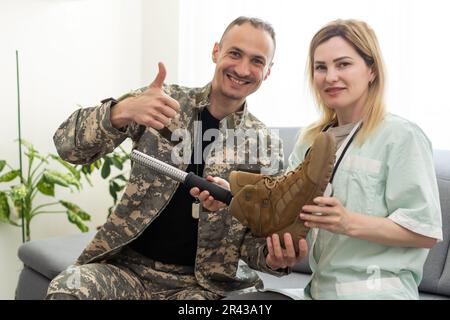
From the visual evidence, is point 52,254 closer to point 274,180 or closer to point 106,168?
point 106,168

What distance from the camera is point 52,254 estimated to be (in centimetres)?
204

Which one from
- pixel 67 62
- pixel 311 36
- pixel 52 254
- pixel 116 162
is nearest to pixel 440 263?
pixel 311 36

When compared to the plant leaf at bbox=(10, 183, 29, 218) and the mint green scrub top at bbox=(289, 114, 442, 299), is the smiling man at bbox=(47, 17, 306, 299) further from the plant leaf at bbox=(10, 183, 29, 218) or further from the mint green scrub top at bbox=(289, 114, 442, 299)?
the plant leaf at bbox=(10, 183, 29, 218)

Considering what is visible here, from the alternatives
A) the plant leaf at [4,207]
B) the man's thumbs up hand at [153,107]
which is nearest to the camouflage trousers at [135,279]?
the man's thumbs up hand at [153,107]

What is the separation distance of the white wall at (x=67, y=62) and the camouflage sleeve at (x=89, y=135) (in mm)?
1480

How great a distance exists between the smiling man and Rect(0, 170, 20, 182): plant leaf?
49.7 inches

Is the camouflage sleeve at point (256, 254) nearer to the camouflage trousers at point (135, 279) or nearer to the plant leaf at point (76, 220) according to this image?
the camouflage trousers at point (135, 279)

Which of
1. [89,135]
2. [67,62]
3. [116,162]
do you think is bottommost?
[116,162]

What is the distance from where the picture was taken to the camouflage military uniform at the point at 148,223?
1311 mm

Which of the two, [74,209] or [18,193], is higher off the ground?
[18,193]

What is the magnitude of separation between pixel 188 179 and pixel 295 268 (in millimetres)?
968

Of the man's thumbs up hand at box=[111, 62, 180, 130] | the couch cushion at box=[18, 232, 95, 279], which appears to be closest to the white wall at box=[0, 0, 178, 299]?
the couch cushion at box=[18, 232, 95, 279]

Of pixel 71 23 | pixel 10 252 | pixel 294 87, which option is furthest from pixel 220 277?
pixel 71 23

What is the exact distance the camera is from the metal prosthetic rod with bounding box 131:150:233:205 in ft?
3.67
